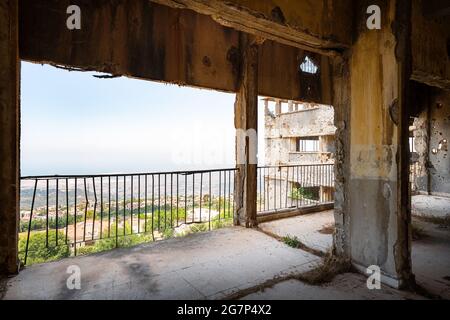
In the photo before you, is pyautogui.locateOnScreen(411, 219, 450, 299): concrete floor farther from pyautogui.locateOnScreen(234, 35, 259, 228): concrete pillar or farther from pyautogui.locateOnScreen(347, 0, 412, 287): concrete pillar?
pyautogui.locateOnScreen(234, 35, 259, 228): concrete pillar

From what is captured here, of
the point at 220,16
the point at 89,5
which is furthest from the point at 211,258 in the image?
the point at 89,5

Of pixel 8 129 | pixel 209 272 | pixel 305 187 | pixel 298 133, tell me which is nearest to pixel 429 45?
pixel 209 272

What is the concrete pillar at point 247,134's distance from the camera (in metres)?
5.05

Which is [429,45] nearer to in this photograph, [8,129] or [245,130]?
[245,130]

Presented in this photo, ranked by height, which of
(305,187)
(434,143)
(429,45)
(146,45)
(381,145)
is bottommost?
(305,187)

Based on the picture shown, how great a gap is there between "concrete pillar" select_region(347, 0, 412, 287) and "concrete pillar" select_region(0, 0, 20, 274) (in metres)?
3.94

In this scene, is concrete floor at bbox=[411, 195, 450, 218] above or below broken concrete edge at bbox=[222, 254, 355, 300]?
above

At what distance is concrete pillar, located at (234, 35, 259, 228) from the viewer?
5.05 metres

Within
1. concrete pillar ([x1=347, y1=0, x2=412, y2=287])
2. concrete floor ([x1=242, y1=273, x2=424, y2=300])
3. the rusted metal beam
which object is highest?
the rusted metal beam

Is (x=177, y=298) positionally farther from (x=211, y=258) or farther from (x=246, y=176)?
(x=246, y=176)

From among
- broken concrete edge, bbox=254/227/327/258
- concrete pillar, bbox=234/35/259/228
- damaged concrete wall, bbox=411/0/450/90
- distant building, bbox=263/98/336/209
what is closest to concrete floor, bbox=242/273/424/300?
broken concrete edge, bbox=254/227/327/258

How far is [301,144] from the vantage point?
1725cm

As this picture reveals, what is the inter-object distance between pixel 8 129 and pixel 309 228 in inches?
193

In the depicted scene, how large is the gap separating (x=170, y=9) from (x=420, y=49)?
12.7 ft
